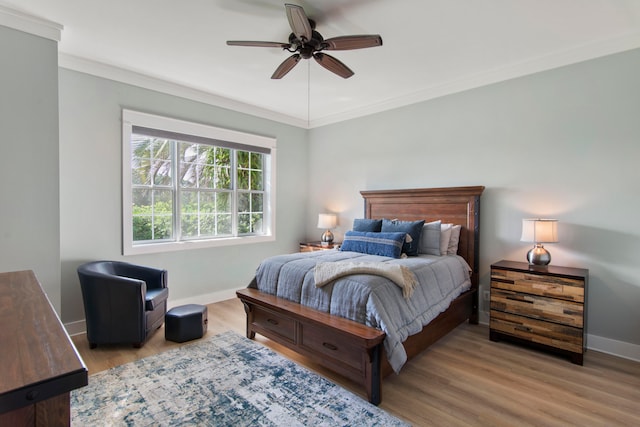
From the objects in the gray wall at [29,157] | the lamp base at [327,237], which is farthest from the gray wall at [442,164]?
the lamp base at [327,237]

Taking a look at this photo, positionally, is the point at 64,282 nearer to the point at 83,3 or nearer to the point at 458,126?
the point at 83,3

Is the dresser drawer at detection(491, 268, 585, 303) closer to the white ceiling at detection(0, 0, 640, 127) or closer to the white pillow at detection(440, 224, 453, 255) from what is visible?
the white pillow at detection(440, 224, 453, 255)

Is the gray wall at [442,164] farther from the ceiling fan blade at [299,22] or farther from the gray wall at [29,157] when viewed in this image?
the ceiling fan blade at [299,22]

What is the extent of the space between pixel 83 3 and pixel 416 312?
11.2 feet

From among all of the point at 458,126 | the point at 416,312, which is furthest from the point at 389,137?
the point at 416,312

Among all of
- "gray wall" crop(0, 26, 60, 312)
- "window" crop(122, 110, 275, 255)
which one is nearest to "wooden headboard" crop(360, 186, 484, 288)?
"window" crop(122, 110, 275, 255)

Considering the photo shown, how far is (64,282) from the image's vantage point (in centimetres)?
310

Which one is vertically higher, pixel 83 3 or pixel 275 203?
pixel 83 3

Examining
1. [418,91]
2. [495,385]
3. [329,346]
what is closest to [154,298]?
[329,346]

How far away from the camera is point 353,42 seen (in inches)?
89.8

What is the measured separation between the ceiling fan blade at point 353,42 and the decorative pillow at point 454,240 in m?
2.22

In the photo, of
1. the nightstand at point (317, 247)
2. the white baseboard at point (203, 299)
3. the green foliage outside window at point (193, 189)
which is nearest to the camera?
the white baseboard at point (203, 299)

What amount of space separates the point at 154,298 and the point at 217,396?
4.12 feet

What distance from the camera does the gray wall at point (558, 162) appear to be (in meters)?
2.77
